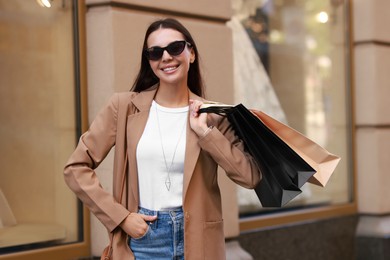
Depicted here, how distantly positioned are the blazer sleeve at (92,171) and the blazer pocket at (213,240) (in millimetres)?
392

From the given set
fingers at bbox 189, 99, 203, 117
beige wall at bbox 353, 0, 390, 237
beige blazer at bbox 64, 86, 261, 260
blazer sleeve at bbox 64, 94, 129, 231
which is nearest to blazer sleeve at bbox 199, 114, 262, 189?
beige blazer at bbox 64, 86, 261, 260

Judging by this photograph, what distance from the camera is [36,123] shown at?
5.55 meters

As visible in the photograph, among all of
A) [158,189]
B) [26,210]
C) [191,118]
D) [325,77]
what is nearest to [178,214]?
[158,189]

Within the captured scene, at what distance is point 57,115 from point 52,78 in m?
0.27

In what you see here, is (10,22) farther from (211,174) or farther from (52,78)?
(211,174)

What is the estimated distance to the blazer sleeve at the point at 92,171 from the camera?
11.6 ft

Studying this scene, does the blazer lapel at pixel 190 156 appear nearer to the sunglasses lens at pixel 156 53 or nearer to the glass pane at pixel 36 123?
the sunglasses lens at pixel 156 53

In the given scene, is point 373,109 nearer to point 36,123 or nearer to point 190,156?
point 36,123

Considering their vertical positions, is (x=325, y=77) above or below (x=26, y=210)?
above

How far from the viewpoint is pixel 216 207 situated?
145 inches

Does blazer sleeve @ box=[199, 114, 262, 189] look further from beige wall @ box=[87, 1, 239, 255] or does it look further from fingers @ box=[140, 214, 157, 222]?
beige wall @ box=[87, 1, 239, 255]

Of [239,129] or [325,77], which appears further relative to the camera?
[325,77]

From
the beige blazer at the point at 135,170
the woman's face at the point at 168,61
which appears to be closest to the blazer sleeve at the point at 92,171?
the beige blazer at the point at 135,170

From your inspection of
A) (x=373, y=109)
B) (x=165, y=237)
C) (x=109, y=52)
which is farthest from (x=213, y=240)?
(x=373, y=109)
